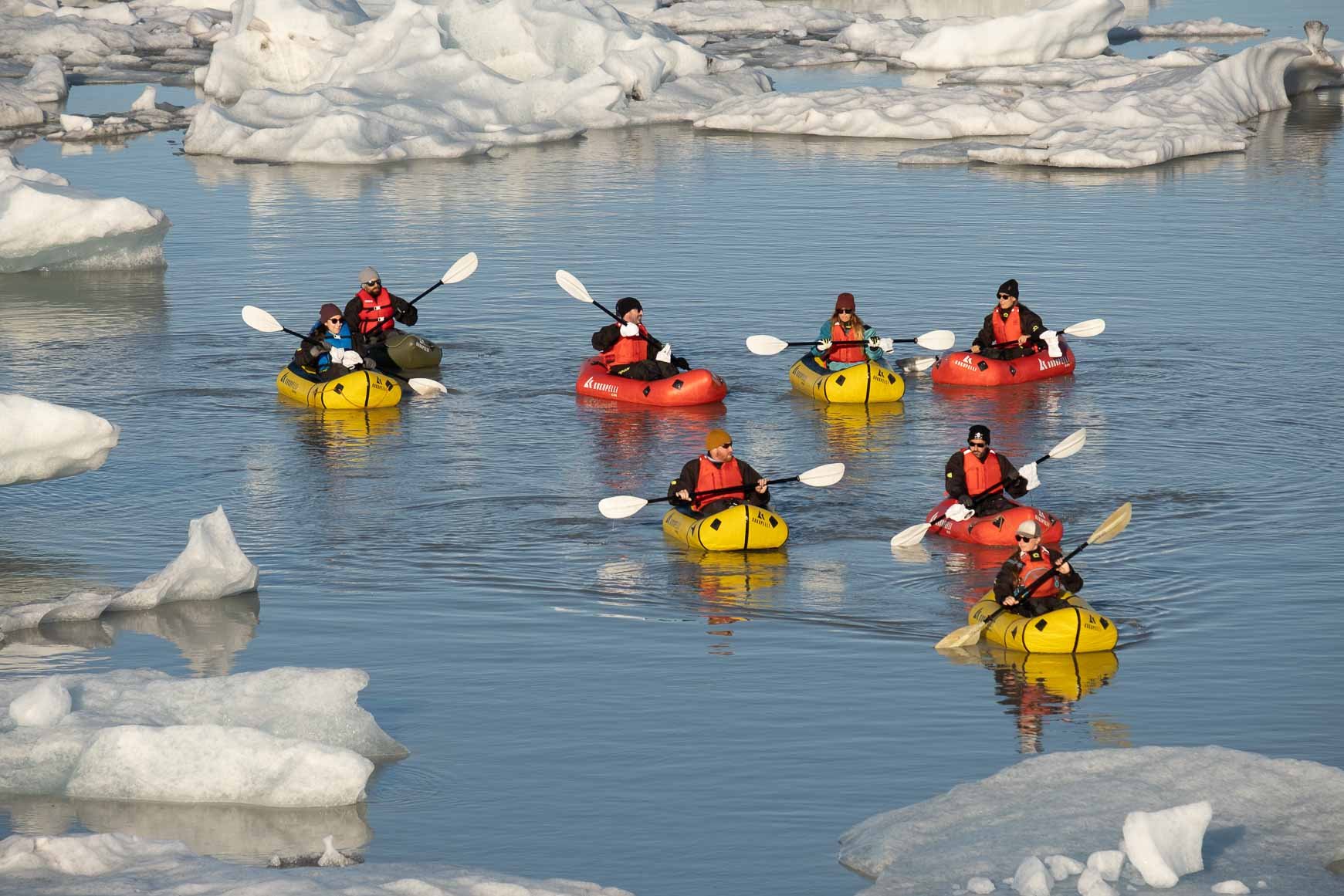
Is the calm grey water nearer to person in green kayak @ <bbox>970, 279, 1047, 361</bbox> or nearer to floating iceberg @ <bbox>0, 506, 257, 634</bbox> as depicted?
floating iceberg @ <bbox>0, 506, 257, 634</bbox>

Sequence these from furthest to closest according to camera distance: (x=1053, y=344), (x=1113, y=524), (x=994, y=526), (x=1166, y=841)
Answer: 1. (x=1053, y=344)
2. (x=994, y=526)
3. (x=1113, y=524)
4. (x=1166, y=841)

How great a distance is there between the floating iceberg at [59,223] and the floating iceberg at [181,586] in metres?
14.1

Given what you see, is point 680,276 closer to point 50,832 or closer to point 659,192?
point 659,192

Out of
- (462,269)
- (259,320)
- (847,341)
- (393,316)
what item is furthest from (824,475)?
(462,269)

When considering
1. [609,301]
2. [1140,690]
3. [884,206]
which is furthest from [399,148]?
[1140,690]

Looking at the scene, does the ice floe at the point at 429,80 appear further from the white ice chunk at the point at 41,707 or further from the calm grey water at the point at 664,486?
the white ice chunk at the point at 41,707

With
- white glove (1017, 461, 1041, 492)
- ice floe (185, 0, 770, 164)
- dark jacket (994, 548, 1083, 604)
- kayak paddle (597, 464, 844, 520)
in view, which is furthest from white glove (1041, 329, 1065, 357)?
ice floe (185, 0, 770, 164)

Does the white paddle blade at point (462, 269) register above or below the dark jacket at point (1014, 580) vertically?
above

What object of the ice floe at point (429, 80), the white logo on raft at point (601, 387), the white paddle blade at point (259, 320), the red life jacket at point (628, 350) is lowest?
the white logo on raft at point (601, 387)

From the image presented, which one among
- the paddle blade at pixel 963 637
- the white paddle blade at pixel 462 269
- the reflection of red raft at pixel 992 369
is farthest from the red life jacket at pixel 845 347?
the paddle blade at pixel 963 637

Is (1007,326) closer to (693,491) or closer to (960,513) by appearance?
(960,513)

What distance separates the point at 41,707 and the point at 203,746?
1.20 meters

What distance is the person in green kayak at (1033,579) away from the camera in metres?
14.3

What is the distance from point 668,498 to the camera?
57.5 feet
